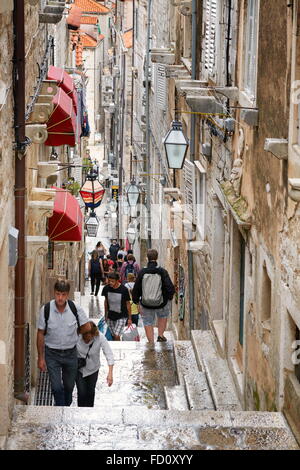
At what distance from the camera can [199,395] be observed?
444 inches

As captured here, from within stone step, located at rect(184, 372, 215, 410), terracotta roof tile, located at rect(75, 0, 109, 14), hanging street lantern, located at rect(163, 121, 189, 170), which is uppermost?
terracotta roof tile, located at rect(75, 0, 109, 14)

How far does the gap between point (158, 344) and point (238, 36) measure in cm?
465

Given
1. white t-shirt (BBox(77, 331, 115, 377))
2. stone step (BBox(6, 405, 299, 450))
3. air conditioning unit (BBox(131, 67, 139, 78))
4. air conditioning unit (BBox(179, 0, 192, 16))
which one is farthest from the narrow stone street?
air conditioning unit (BBox(131, 67, 139, 78))

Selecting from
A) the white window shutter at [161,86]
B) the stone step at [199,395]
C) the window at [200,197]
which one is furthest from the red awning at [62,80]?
the white window shutter at [161,86]

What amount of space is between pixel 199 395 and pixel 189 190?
205 inches

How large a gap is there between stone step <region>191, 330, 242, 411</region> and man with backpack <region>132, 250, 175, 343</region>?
686mm

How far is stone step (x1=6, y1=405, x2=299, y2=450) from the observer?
8163 millimetres

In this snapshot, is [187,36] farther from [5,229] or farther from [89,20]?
[89,20]

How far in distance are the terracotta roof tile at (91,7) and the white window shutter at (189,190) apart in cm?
4962

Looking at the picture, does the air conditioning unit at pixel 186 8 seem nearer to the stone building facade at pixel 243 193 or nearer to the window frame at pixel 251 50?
the stone building facade at pixel 243 193

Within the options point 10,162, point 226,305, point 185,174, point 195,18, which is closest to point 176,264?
point 185,174

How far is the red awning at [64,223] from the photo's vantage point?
1255 cm

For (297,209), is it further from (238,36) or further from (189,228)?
(189,228)

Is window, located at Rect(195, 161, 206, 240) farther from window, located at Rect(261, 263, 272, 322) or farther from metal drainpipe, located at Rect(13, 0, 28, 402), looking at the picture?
metal drainpipe, located at Rect(13, 0, 28, 402)
